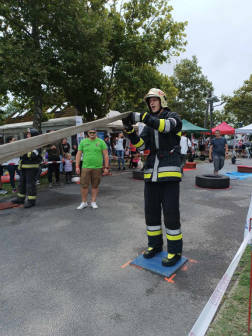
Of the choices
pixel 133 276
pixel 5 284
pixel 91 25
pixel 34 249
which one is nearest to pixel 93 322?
pixel 133 276

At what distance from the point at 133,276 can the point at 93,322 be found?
2.72ft

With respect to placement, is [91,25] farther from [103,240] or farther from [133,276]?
[133,276]

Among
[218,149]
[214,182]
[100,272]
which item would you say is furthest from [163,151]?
[218,149]

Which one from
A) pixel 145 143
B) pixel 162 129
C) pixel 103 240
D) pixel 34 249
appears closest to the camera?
pixel 162 129

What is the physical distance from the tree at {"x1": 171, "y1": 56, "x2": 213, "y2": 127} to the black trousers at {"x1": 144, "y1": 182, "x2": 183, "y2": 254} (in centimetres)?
3484

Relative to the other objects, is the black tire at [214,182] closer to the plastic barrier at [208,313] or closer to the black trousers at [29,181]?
the black trousers at [29,181]

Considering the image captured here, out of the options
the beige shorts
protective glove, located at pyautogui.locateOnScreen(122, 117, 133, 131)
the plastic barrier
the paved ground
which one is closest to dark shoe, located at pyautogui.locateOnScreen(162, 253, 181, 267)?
the paved ground

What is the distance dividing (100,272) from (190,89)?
37.4m

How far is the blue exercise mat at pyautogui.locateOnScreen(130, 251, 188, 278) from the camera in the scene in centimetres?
290

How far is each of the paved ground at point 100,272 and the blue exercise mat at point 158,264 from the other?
3.2 inches

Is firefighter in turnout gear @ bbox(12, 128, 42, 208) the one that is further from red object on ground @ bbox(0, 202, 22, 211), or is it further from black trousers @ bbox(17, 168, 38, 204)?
red object on ground @ bbox(0, 202, 22, 211)

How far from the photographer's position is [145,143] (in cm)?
316

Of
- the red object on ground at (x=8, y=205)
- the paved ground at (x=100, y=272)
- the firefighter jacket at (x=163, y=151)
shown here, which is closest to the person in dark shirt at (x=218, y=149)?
the paved ground at (x=100, y=272)

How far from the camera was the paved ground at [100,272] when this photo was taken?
218 cm
